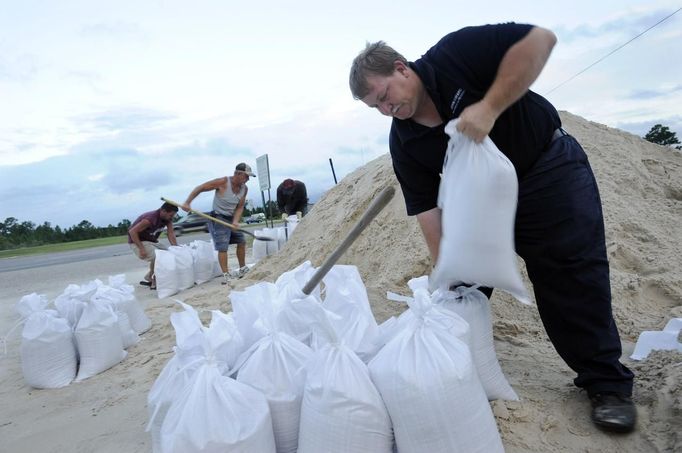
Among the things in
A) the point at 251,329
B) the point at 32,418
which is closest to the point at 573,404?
the point at 251,329

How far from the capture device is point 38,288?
25.4 ft

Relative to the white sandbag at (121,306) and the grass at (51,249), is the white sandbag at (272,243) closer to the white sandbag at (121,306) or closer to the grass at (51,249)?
the white sandbag at (121,306)

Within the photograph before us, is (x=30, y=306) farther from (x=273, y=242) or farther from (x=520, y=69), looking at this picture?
(x=273, y=242)

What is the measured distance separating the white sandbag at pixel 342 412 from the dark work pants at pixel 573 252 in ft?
2.51

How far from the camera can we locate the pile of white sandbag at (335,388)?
4.66ft

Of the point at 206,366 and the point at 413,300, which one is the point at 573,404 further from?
the point at 206,366

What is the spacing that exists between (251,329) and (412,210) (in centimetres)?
81

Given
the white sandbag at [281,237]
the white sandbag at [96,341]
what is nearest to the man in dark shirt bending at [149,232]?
the white sandbag at [281,237]

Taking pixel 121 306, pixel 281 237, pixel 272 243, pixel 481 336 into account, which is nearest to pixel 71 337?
pixel 121 306

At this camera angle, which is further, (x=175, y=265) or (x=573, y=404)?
(x=175, y=265)

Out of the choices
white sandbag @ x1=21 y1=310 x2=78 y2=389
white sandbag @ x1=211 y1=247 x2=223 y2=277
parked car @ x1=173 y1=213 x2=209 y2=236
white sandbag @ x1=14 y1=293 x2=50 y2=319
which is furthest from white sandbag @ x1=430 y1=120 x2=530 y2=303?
parked car @ x1=173 y1=213 x2=209 y2=236

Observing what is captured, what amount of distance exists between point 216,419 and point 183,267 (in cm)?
476

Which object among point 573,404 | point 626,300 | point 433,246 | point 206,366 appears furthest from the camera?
point 626,300

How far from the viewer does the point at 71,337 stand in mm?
3252
